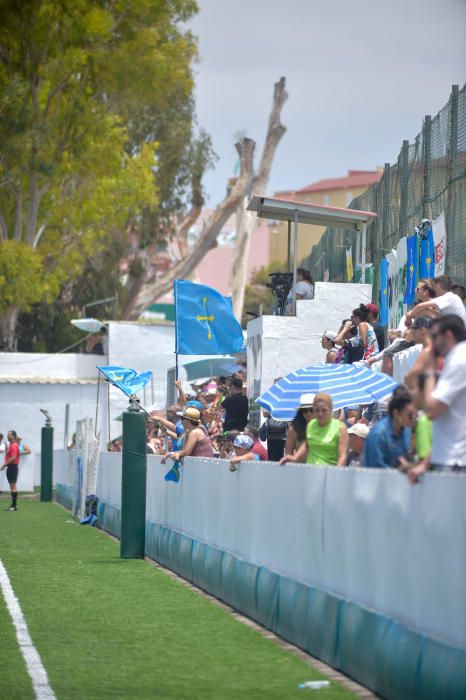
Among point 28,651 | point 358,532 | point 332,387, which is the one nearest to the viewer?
point 358,532

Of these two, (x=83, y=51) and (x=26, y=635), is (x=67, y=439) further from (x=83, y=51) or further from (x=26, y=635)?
(x=26, y=635)

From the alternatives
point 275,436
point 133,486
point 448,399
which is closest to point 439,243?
point 275,436

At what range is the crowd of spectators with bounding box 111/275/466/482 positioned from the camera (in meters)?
8.44

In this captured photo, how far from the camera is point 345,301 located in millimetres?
21969

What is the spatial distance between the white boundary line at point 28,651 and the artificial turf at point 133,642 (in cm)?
6

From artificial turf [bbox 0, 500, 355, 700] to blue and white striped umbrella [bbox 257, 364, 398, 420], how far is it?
1.99 m

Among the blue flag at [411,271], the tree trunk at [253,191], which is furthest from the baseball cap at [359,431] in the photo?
the tree trunk at [253,191]

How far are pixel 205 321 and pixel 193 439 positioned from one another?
20.8 feet

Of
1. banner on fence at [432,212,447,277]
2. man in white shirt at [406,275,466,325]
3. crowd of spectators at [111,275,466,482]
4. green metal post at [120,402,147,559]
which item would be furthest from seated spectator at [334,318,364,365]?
man in white shirt at [406,275,466,325]

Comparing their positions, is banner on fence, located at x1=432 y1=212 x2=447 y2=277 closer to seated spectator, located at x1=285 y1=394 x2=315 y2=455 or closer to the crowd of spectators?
the crowd of spectators

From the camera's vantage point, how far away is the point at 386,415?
12133 millimetres

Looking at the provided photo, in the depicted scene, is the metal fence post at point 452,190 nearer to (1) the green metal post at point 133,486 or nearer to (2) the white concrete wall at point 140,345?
(1) the green metal post at point 133,486

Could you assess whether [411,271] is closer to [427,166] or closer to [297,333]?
[427,166]

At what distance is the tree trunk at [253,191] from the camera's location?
5572 centimetres
